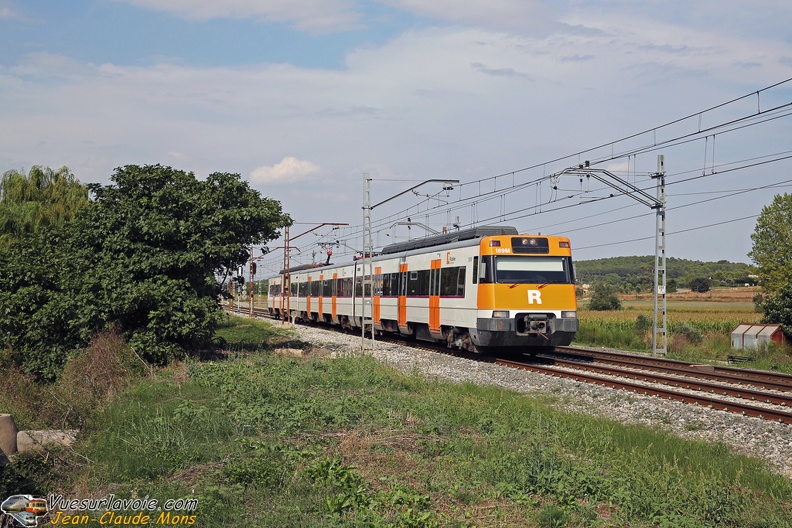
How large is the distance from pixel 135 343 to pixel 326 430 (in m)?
9.55

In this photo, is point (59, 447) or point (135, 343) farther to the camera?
point (135, 343)

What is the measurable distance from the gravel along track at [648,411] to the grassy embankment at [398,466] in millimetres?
957

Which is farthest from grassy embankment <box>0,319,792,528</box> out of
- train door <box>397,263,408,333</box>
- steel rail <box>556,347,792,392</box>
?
train door <box>397,263,408,333</box>

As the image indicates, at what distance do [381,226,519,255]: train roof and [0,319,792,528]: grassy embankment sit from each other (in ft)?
35.2

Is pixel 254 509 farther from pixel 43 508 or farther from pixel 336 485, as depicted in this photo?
pixel 43 508

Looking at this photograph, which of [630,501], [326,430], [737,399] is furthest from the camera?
[737,399]

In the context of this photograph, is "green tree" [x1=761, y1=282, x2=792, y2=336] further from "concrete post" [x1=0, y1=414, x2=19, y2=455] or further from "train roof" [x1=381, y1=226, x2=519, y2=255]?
"concrete post" [x1=0, y1=414, x2=19, y2=455]

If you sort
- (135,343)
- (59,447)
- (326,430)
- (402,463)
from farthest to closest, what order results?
(135,343)
(59,447)
(326,430)
(402,463)

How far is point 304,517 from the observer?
21.0 feet

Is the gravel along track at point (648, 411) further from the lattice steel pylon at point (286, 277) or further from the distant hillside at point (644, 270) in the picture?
the distant hillside at point (644, 270)

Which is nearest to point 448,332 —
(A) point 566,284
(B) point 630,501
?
(A) point 566,284

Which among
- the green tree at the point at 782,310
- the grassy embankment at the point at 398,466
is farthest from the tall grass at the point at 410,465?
the green tree at the point at 782,310

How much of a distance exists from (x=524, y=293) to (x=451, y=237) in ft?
16.4

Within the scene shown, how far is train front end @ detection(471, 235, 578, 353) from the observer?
20688 millimetres
